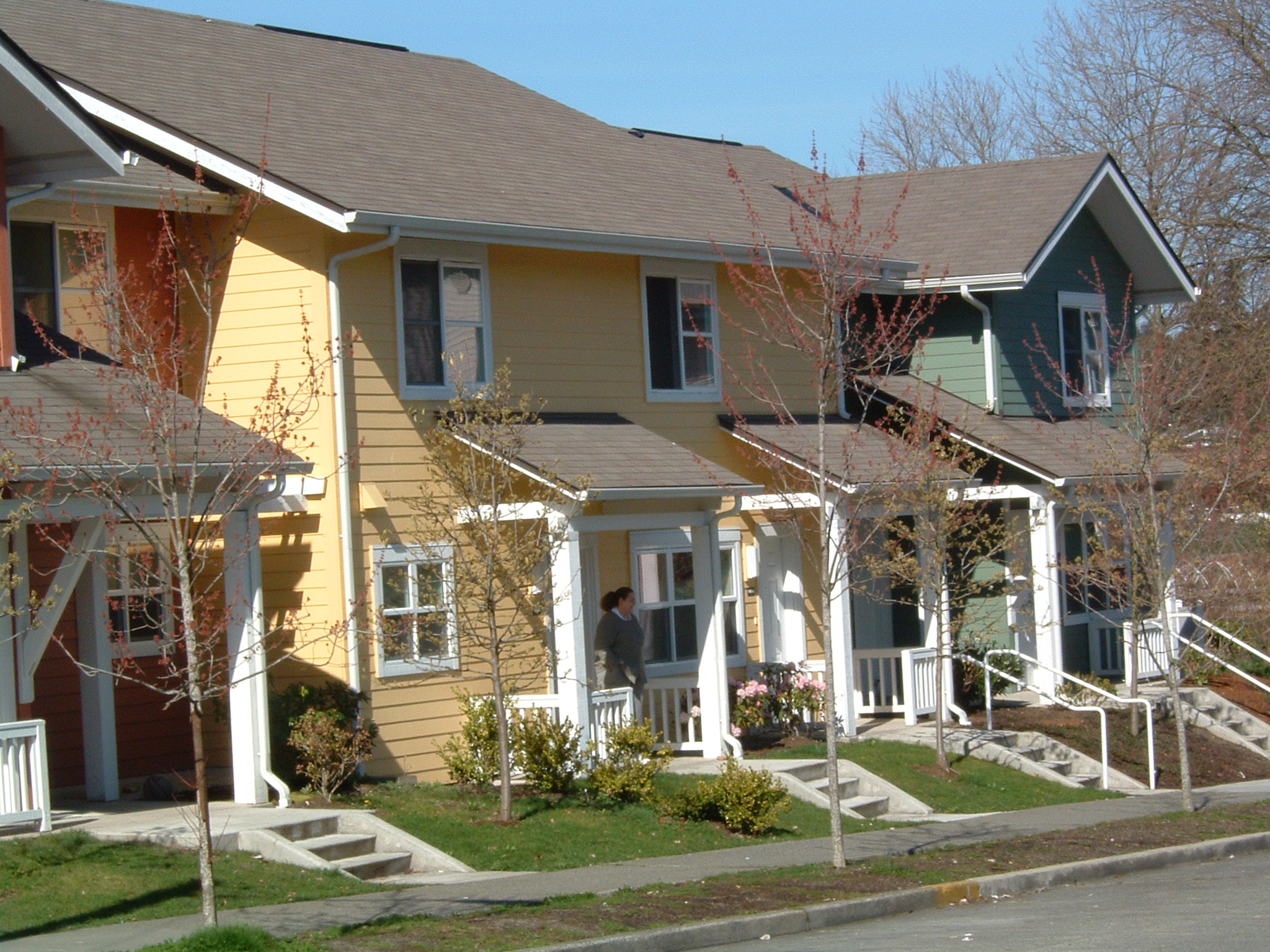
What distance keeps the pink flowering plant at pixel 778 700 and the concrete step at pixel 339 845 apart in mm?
6162

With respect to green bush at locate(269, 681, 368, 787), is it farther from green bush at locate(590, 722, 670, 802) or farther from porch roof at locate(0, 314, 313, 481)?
porch roof at locate(0, 314, 313, 481)

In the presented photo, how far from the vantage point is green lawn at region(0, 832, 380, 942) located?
10938 millimetres

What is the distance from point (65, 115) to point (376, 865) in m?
6.90

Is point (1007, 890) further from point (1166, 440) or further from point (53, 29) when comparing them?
point (53, 29)

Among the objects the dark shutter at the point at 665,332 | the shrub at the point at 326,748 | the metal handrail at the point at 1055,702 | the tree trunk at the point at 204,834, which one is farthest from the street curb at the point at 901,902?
the dark shutter at the point at 665,332

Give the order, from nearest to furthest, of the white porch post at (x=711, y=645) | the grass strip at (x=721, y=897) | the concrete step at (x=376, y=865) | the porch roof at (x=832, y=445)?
the grass strip at (x=721, y=897) < the concrete step at (x=376, y=865) < the white porch post at (x=711, y=645) < the porch roof at (x=832, y=445)

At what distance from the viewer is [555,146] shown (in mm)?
21500

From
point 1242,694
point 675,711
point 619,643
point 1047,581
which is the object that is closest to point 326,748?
point 619,643

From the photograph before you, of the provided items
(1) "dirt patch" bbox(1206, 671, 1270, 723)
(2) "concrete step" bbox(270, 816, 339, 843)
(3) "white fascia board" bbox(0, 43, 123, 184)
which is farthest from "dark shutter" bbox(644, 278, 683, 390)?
(1) "dirt patch" bbox(1206, 671, 1270, 723)

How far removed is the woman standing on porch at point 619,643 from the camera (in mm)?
17672

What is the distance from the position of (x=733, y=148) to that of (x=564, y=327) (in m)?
8.58

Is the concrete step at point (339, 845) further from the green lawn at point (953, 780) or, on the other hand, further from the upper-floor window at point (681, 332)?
the upper-floor window at point (681, 332)

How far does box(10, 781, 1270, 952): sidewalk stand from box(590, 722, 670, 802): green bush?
1.31m

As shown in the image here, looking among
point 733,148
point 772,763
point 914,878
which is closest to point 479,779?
point 772,763
